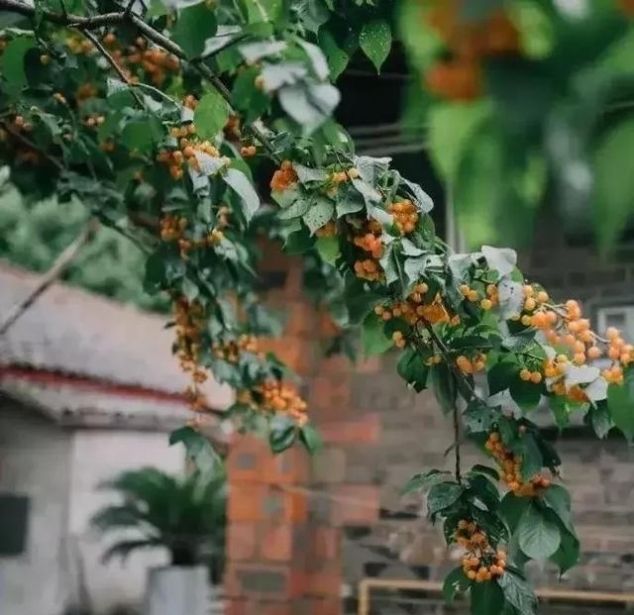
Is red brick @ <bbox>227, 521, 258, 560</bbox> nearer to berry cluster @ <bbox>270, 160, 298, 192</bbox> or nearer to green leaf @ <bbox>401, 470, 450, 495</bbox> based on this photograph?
green leaf @ <bbox>401, 470, 450, 495</bbox>

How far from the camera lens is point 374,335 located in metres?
2.71

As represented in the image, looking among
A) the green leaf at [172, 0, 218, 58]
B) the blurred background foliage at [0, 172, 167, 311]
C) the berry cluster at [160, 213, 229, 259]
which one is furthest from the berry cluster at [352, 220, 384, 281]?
the blurred background foliage at [0, 172, 167, 311]

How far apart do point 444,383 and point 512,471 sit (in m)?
0.29

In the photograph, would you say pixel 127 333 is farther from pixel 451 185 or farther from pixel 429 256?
pixel 451 185

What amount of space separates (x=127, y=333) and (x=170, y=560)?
11.1ft

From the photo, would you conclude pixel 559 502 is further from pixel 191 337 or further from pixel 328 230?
pixel 191 337

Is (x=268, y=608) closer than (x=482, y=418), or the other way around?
(x=482, y=418)

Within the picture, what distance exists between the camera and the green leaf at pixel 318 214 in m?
2.40

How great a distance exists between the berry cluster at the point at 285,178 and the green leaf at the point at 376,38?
Answer: 1.03 ft

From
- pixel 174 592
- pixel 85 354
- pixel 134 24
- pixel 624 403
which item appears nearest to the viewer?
pixel 134 24

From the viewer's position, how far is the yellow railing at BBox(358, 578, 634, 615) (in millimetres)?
4395

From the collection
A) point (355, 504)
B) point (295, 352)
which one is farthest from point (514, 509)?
point (295, 352)

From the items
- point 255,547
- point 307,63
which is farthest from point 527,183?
point 255,547

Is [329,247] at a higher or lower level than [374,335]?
higher
